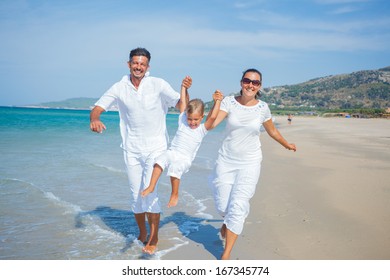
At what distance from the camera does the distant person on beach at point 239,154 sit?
4.47 metres

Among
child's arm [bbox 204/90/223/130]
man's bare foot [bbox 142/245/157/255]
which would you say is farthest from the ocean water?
child's arm [bbox 204/90/223/130]

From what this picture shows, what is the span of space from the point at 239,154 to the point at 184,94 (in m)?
1.02

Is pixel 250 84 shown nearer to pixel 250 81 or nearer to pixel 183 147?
pixel 250 81

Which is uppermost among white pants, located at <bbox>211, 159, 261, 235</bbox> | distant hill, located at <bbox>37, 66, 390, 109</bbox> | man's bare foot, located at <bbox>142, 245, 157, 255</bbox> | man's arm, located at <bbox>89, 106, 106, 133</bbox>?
distant hill, located at <bbox>37, 66, 390, 109</bbox>

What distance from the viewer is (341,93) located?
144 meters

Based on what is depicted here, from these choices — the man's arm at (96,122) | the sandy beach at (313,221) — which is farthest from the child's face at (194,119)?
the sandy beach at (313,221)

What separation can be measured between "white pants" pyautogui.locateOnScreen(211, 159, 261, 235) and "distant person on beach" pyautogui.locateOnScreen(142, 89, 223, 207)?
0.45m

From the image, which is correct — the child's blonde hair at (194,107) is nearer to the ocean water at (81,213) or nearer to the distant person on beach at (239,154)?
the distant person on beach at (239,154)

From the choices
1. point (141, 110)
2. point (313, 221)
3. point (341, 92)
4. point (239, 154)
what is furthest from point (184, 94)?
point (341, 92)

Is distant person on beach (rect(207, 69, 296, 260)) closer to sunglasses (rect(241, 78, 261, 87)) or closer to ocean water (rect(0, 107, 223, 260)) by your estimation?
sunglasses (rect(241, 78, 261, 87))

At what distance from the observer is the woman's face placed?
4477 millimetres
